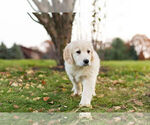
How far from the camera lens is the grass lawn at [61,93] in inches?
118

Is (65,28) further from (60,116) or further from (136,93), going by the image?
(60,116)

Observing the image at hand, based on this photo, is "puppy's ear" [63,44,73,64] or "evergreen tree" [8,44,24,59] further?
"evergreen tree" [8,44,24,59]

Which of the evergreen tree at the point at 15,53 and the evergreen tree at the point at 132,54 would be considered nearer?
the evergreen tree at the point at 15,53

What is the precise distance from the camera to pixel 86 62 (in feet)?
9.18

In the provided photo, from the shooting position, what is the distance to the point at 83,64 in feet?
9.24

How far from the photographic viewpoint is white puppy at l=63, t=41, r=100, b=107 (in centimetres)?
284

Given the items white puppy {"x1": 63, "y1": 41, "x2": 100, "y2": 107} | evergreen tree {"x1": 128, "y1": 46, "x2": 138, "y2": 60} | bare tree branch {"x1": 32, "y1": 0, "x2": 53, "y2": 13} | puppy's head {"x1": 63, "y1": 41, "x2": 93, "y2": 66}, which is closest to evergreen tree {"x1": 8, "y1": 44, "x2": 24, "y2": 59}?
bare tree branch {"x1": 32, "y1": 0, "x2": 53, "y2": 13}

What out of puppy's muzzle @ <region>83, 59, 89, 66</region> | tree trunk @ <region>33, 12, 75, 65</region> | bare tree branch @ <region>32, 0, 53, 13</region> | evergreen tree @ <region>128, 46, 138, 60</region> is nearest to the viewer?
puppy's muzzle @ <region>83, 59, 89, 66</region>

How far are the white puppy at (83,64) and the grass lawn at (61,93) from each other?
20cm

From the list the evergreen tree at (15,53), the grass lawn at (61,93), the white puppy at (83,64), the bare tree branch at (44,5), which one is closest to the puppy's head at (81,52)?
the white puppy at (83,64)

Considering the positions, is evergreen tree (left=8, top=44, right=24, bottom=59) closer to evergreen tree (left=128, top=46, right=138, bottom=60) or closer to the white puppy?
evergreen tree (left=128, top=46, right=138, bottom=60)

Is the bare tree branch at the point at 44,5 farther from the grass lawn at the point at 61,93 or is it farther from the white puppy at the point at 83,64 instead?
the white puppy at the point at 83,64

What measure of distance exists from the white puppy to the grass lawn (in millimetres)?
197

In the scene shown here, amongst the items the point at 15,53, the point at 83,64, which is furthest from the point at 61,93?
the point at 15,53
